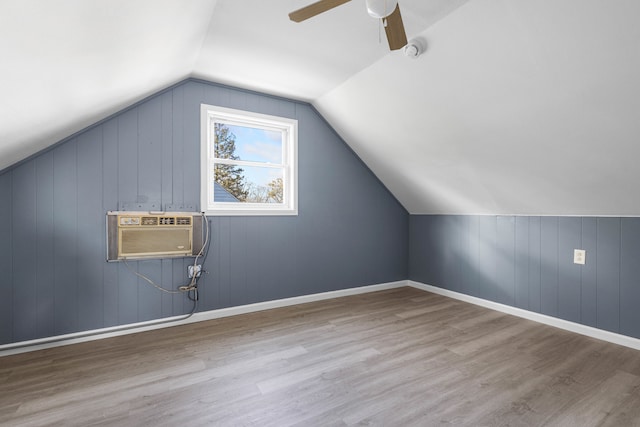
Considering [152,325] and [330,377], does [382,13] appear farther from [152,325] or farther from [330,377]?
[152,325]

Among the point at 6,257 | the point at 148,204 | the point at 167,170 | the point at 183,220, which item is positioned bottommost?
the point at 6,257

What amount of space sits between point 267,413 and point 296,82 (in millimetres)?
2809

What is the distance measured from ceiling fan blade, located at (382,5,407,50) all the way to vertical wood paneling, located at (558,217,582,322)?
244cm

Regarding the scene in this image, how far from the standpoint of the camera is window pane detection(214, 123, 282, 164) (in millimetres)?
3285

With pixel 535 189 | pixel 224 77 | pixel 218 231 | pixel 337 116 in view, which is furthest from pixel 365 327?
pixel 224 77

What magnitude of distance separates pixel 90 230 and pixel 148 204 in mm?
485

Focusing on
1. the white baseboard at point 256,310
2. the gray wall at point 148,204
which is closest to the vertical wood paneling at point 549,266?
the white baseboard at point 256,310

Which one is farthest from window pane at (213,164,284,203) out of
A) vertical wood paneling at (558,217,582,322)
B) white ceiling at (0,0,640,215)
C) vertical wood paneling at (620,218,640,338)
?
vertical wood paneling at (620,218,640,338)

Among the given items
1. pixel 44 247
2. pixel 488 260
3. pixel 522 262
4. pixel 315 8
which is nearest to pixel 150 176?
pixel 44 247

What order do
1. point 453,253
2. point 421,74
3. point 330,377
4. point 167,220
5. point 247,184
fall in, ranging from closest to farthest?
point 330,377
point 421,74
point 167,220
point 247,184
point 453,253

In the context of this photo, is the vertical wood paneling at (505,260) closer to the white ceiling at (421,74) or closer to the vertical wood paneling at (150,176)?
the white ceiling at (421,74)

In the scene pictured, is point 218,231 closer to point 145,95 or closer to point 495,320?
point 145,95

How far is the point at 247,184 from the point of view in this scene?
11.3 ft

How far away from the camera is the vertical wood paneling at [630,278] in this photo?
2486 millimetres
